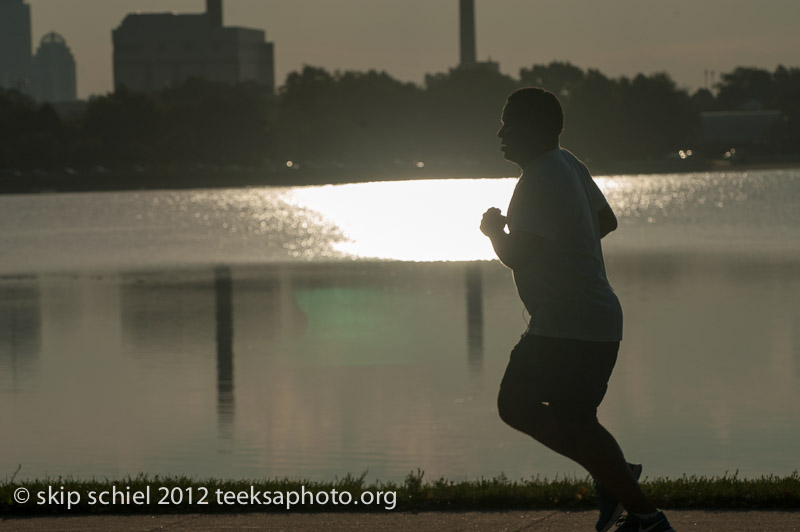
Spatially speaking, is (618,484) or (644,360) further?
(644,360)

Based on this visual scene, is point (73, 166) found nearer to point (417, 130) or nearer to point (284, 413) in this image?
point (417, 130)

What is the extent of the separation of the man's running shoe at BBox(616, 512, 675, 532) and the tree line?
16307 centimetres

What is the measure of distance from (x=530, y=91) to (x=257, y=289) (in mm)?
26077

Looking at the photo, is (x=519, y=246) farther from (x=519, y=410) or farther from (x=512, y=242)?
(x=519, y=410)

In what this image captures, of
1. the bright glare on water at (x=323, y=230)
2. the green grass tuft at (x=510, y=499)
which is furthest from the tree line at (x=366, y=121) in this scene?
the green grass tuft at (x=510, y=499)

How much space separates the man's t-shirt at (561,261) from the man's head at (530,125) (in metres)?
0.11

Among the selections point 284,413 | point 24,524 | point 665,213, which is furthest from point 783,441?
point 665,213

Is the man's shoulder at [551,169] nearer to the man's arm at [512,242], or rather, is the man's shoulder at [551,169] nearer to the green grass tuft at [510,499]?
the man's arm at [512,242]

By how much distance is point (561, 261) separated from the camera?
6.03 metres

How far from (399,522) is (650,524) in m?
1.29

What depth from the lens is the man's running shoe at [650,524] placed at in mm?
6004

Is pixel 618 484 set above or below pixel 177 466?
above

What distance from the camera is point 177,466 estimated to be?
467 inches

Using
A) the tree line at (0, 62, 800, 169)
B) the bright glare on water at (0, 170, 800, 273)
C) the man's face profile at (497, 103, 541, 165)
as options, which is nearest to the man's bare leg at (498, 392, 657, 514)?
the man's face profile at (497, 103, 541, 165)
